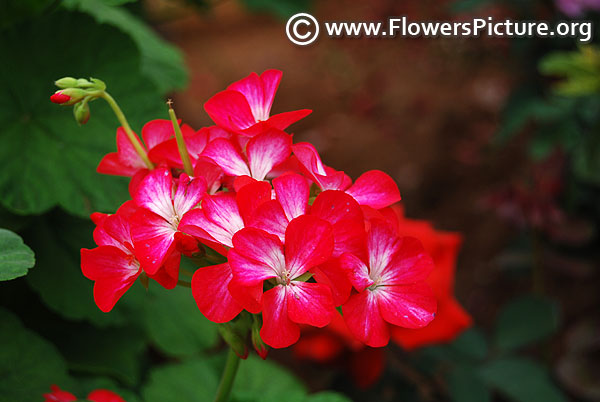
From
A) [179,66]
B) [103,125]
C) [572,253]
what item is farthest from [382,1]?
[103,125]

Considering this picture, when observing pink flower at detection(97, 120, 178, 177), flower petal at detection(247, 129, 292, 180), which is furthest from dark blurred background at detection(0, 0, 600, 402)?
flower petal at detection(247, 129, 292, 180)

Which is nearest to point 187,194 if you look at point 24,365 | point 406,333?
point 24,365

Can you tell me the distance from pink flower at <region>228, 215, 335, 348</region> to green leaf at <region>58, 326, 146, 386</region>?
0.39 metres

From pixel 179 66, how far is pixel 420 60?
1.92 m

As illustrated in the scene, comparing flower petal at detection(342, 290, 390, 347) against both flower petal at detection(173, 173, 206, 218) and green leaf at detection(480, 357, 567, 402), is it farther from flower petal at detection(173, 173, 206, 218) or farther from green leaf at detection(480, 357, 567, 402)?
green leaf at detection(480, 357, 567, 402)

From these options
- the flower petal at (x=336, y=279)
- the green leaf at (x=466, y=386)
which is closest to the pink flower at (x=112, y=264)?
the flower petal at (x=336, y=279)

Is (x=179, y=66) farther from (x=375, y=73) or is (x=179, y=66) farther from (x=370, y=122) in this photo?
(x=375, y=73)

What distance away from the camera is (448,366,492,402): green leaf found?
35.0 inches

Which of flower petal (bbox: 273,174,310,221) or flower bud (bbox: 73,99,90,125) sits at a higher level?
flower bud (bbox: 73,99,90,125)

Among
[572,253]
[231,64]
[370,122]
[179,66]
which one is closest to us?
[179,66]

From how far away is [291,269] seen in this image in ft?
1.25

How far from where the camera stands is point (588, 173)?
1114mm

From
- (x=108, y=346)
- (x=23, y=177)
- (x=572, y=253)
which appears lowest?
(x=572, y=253)

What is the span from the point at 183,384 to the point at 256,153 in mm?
419
